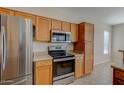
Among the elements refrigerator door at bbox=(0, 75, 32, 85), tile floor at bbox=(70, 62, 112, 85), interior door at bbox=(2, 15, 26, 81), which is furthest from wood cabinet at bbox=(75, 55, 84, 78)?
interior door at bbox=(2, 15, 26, 81)

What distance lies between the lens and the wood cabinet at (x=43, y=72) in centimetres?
292

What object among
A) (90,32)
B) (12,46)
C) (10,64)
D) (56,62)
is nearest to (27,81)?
(10,64)

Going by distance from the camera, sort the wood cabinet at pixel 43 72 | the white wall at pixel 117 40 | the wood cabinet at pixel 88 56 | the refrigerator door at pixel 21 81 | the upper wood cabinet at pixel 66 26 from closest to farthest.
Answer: the refrigerator door at pixel 21 81 < the wood cabinet at pixel 43 72 < the upper wood cabinet at pixel 66 26 < the wood cabinet at pixel 88 56 < the white wall at pixel 117 40

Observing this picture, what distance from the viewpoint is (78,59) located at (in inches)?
167

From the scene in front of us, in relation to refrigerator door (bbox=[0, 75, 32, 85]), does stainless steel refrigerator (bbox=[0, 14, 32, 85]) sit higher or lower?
higher

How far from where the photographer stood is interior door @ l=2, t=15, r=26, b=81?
85.5 inches

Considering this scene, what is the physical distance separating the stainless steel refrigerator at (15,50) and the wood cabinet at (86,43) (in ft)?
8.06

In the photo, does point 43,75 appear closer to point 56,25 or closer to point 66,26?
point 56,25

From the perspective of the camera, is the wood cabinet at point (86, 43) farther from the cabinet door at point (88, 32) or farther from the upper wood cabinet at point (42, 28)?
the upper wood cabinet at point (42, 28)

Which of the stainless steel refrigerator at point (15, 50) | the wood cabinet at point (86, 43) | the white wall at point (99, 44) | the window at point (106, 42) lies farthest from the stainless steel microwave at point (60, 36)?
the window at point (106, 42)

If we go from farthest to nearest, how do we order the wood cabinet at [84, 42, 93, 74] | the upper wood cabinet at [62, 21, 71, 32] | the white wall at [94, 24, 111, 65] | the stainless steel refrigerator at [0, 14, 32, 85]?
1. the white wall at [94, 24, 111, 65]
2. the wood cabinet at [84, 42, 93, 74]
3. the upper wood cabinet at [62, 21, 71, 32]
4. the stainless steel refrigerator at [0, 14, 32, 85]

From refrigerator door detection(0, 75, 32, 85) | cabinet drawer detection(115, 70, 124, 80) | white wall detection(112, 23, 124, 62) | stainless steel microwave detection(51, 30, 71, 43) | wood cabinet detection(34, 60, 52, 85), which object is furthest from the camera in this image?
white wall detection(112, 23, 124, 62)

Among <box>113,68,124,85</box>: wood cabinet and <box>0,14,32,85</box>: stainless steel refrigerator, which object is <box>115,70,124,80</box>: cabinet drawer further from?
<box>0,14,32,85</box>: stainless steel refrigerator

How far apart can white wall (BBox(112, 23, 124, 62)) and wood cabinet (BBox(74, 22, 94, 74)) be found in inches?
137
